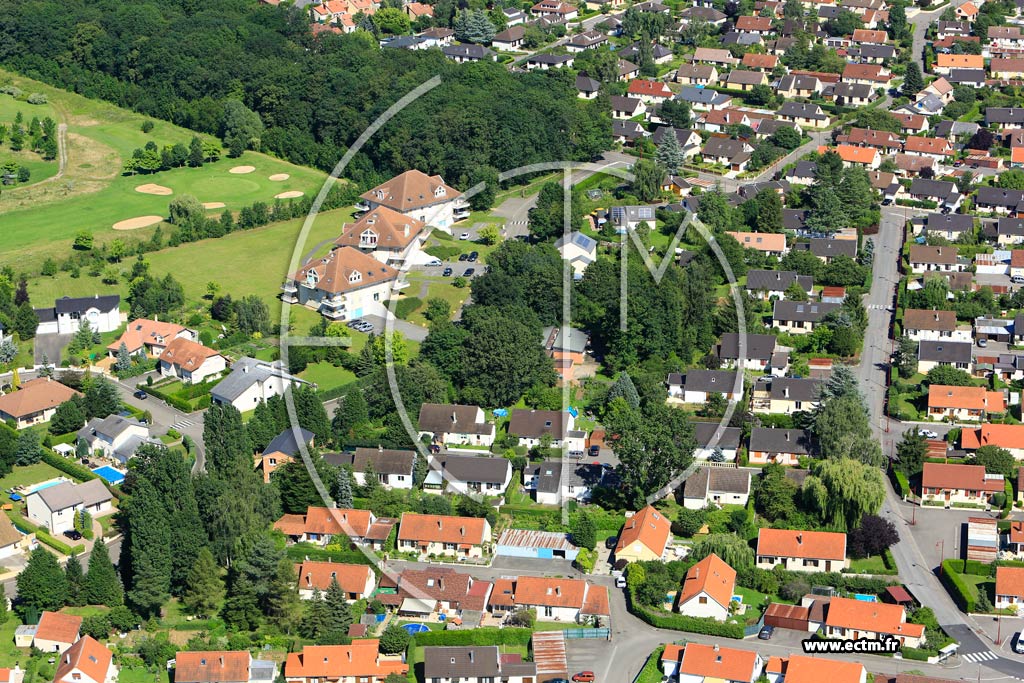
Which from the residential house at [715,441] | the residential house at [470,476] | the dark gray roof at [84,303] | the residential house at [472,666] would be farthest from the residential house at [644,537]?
the dark gray roof at [84,303]

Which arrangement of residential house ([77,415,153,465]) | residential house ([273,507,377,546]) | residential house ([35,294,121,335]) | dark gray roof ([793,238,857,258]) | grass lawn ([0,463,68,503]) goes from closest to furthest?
residential house ([273,507,377,546]), grass lawn ([0,463,68,503]), residential house ([77,415,153,465]), residential house ([35,294,121,335]), dark gray roof ([793,238,857,258])

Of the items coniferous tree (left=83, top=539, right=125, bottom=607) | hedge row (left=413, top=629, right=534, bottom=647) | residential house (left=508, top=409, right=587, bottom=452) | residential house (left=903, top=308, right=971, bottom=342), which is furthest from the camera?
residential house (left=903, top=308, right=971, bottom=342)

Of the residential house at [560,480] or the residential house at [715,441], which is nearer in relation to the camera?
the residential house at [560,480]

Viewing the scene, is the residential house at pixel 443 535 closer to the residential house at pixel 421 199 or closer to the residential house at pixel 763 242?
the residential house at pixel 763 242

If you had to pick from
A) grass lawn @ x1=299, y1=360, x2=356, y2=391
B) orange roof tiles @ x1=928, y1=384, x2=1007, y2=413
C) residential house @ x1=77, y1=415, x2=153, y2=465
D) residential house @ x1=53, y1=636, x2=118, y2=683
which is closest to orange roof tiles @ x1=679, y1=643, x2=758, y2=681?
residential house @ x1=53, y1=636, x2=118, y2=683

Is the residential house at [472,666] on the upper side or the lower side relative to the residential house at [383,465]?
lower

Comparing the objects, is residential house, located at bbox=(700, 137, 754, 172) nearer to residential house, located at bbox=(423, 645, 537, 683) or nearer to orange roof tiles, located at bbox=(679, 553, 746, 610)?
orange roof tiles, located at bbox=(679, 553, 746, 610)

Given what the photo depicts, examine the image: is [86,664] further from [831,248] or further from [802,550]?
[831,248]
